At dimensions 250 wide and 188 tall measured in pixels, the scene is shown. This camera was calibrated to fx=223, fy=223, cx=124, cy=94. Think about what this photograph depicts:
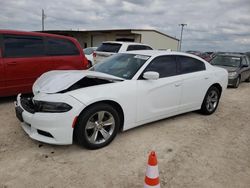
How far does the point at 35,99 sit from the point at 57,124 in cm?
58

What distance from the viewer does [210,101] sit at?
17.7 ft

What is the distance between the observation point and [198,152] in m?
3.53

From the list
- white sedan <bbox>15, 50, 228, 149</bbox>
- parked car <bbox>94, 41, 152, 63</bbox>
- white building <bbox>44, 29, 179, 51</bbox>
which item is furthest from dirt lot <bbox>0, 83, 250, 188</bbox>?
white building <bbox>44, 29, 179, 51</bbox>

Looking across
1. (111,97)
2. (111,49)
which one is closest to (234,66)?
(111,49)

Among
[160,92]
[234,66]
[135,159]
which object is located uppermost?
[234,66]

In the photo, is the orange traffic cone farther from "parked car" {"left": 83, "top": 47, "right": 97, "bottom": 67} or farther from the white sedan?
"parked car" {"left": 83, "top": 47, "right": 97, "bottom": 67}

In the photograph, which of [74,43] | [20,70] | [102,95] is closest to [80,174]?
[102,95]

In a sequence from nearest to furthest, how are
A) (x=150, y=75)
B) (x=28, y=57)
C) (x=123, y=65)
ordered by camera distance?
(x=150, y=75), (x=123, y=65), (x=28, y=57)

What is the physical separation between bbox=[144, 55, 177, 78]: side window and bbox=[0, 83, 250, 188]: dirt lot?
108 cm

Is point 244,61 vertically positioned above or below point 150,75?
above

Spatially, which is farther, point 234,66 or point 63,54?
point 234,66

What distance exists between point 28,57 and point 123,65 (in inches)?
106

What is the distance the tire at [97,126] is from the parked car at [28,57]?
2.99 m

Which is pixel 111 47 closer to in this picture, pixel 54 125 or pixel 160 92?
pixel 160 92
